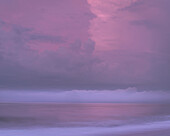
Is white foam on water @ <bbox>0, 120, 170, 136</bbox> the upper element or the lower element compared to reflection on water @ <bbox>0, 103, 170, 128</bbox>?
lower

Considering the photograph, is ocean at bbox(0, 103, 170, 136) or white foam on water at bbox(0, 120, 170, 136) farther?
ocean at bbox(0, 103, 170, 136)

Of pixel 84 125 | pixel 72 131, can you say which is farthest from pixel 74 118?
pixel 72 131

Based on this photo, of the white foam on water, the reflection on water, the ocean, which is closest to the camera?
the white foam on water

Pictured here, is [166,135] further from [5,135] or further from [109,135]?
[5,135]

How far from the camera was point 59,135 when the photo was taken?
1408cm

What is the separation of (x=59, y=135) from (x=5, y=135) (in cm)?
331

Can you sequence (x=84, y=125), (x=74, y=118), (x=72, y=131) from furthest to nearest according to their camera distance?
(x=74, y=118), (x=84, y=125), (x=72, y=131)

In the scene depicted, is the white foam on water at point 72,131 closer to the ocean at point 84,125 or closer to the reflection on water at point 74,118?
the ocean at point 84,125

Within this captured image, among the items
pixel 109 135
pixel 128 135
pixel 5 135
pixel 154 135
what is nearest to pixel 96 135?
pixel 109 135

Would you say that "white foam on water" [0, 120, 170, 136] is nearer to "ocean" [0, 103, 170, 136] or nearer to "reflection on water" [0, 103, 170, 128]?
"ocean" [0, 103, 170, 136]

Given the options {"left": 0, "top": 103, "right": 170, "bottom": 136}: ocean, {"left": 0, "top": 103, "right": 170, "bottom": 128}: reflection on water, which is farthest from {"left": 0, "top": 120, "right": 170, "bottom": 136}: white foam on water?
{"left": 0, "top": 103, "right": 170, "bottom": 128}: reflection on water

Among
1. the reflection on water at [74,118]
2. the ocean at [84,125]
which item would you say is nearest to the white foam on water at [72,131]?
the ocean at [84,125]

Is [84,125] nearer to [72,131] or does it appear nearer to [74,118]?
[72,131]

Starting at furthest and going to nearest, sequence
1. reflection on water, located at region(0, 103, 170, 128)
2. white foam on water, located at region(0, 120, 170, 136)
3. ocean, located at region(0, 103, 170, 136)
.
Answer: reflection on water, located at region(0, 103, 170, 128)
ocean, located at region(0, 103, 170, 136)
white foam on water, located at region(0, 120, 170, 136)
